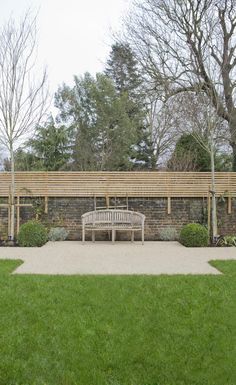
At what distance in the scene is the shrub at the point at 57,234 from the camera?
10273 mm

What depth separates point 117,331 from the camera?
3.53m

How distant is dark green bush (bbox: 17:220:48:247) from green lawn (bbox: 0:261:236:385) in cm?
392

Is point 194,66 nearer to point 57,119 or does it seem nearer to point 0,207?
point 0,207

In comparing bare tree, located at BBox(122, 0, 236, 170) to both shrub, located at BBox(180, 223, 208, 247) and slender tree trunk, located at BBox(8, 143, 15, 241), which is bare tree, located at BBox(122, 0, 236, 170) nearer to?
shrub, located at BBox(180, 223, 208, 247)

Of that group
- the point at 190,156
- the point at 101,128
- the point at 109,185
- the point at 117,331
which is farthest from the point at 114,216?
the point at 101,128

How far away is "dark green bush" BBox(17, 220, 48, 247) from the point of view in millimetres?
9227

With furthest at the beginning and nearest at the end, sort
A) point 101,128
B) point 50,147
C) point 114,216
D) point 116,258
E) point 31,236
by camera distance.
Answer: point 101,128 → point 50,147 → point 114,216 → point 31,236 → point 116,258

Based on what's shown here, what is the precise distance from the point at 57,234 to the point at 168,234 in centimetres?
284

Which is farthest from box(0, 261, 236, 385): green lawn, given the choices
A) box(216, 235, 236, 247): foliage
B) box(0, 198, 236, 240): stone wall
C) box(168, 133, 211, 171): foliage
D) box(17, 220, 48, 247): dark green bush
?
box(168, 133, 211, 171): foliage

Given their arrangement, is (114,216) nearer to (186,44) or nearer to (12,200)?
(12,200)

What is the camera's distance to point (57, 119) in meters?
21.7

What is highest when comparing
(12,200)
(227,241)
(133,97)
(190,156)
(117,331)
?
(133,97)

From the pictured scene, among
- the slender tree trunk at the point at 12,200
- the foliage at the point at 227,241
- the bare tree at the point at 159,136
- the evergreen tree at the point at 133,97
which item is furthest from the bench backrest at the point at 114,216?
the bare tree at the point at 159,136

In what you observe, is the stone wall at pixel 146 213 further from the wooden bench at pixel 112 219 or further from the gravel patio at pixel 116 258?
the gravel patio at pixel 116 258
